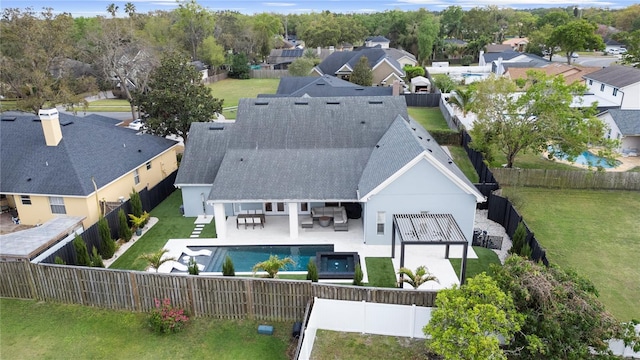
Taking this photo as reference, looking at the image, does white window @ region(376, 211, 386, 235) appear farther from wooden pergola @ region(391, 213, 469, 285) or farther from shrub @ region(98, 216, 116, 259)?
shrub @ region(98, 216, 116, 259)

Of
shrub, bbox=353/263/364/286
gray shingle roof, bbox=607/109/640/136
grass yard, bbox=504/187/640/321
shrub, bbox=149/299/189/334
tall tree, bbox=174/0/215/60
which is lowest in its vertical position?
grass yard, bbox=504/187/640/321

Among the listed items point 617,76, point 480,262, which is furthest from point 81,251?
point 617,76

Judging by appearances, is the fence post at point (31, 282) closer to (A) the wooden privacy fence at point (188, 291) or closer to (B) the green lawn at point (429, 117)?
(A) the wooden privacy fence at point (188, 291)

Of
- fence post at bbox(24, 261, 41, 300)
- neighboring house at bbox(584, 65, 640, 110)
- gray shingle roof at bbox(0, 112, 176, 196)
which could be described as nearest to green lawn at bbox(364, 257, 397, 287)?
fence post at bbox(24, 261, 41, 300)

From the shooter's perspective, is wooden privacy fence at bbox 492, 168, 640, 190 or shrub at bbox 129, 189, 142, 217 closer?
shrub at bbox 129, 189, 142, 217

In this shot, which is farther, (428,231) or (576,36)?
(576,36)

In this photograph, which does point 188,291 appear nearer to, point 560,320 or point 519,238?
point 560,320
